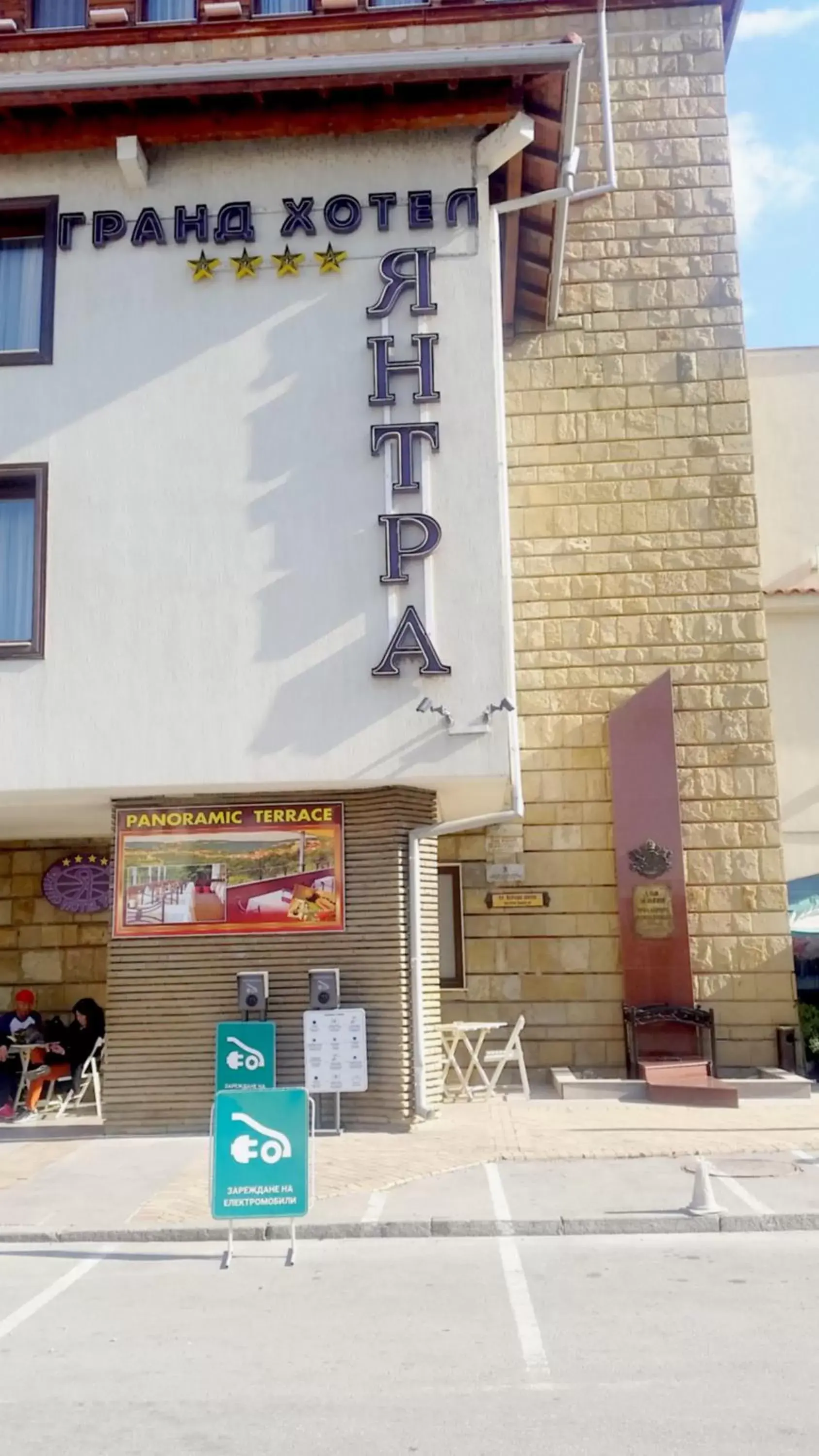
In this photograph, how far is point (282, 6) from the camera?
52.3 feet

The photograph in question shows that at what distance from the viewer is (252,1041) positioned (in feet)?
40.7

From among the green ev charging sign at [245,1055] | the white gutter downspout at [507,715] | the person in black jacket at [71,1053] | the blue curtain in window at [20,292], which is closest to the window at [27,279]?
the blue curtain in window at [20,292]

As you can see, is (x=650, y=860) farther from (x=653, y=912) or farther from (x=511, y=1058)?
(x=511, y=1058)

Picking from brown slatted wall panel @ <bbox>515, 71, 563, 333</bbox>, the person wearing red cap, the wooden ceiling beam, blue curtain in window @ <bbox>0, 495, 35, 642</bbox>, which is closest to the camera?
blue curtain in window @ <bbox>0, 495, 35, 642</bbox>

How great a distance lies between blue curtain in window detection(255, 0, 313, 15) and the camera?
15891mm

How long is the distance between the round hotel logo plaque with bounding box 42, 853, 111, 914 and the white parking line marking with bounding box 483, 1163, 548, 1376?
7368 millimetres

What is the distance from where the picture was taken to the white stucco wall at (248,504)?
12461 millimetres

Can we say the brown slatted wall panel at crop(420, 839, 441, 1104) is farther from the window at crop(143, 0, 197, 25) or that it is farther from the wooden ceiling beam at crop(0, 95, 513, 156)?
the window at crop(143, 0, 197, 25)

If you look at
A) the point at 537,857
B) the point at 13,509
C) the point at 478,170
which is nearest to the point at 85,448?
the point at 13,509

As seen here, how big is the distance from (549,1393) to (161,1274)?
334cm

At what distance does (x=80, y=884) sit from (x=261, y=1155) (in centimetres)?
840

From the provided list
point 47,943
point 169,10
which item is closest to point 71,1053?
point 47,943

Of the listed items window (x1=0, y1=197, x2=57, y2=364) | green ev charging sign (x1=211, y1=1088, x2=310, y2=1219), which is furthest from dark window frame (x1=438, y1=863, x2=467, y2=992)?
green ev charging sign (x1=211, y1=1088, x2=310, y2=1219)

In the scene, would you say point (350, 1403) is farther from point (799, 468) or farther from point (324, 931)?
point (799, 468)
